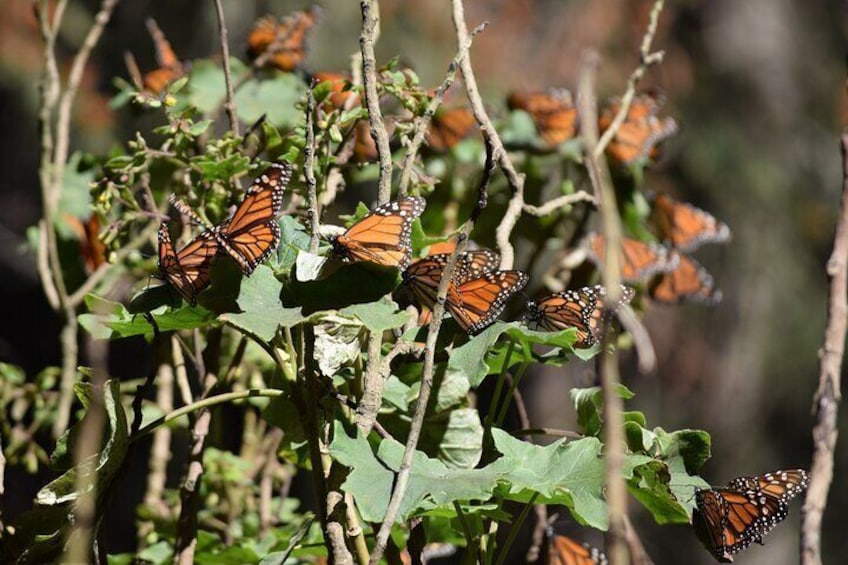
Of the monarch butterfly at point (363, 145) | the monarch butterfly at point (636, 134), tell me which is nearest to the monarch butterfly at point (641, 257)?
the monarch butterfly at point (636, 134)

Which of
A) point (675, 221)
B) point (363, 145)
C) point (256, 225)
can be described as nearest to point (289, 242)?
point (256, 225)

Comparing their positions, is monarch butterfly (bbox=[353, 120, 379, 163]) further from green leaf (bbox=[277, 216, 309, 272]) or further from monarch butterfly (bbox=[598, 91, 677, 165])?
monarch butterfly (bbox=[598, 91, 677, 165])

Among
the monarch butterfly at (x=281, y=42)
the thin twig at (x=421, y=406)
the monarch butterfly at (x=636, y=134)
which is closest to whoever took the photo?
the thin twig at (x=421, y=406)

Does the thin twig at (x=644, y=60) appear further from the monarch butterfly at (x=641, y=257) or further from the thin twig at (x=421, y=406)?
the thin twig at (x=421, y=406)

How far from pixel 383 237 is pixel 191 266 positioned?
0.49ft

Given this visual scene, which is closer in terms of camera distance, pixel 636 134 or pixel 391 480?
pixel 391 480

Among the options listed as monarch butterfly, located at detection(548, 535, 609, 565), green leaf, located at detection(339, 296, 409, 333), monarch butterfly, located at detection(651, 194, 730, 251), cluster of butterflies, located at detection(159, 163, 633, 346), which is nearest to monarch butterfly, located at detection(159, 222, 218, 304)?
cluster of butterflies, located at detection(159, 163, 633, 346)

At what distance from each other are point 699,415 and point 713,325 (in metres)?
0.43

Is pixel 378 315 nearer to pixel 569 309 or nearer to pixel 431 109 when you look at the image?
pixel 431 109

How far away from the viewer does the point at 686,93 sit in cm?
488

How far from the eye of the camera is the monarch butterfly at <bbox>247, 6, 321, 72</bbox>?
56.9 inches

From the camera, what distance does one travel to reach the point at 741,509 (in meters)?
0.89

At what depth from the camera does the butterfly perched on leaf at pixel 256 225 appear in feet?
2.61

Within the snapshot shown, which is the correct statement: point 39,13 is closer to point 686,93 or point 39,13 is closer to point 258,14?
point 258,14
